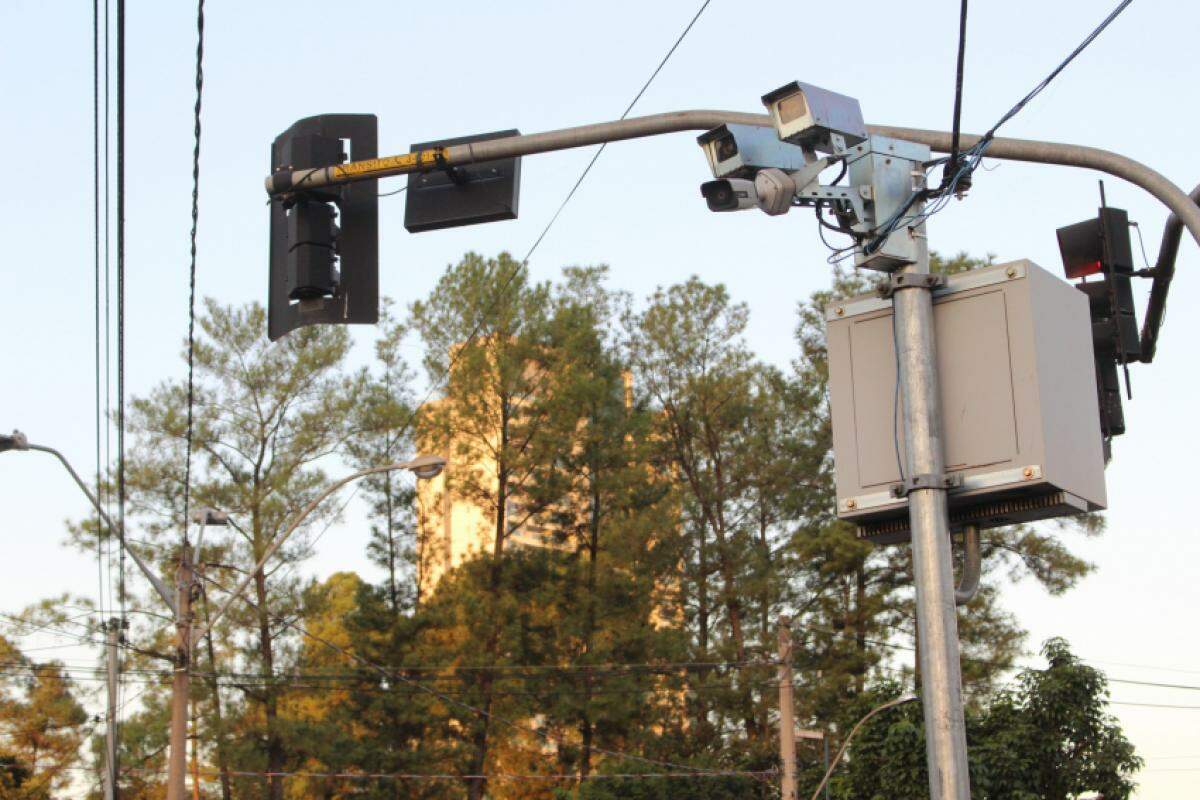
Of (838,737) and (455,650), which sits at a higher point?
(455,650)

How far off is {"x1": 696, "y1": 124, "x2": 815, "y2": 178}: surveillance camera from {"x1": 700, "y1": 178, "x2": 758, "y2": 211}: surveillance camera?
0.14 meters

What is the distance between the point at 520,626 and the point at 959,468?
→ 38666 millimetres

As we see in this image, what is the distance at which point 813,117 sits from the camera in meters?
6.44

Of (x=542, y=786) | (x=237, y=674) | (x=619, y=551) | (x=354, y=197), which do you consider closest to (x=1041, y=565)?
(x=619, y=551)

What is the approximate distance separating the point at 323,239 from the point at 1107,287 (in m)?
3.97

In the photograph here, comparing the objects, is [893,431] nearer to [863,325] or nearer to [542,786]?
[863,325]

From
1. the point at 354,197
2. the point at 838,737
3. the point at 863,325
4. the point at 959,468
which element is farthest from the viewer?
the point at 838,737

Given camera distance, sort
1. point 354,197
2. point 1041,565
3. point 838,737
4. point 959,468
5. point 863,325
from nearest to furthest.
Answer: point 959,468 < point 863,325 < point 354,197 < point 838,737 < point 1041,565

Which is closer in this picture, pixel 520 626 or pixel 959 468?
pixel 959 468

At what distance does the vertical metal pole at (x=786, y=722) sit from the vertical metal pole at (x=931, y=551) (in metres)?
21.5

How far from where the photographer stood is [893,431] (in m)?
6.27

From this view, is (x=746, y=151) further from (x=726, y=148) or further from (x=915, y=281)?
(x=915, y=281)

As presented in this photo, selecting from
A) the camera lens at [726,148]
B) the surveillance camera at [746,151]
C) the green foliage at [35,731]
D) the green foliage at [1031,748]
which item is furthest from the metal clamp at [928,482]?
the green foliage at [35,731]

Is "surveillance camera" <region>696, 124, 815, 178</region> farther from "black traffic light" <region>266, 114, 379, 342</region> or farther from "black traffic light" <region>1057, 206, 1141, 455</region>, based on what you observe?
"black traffic light" <region>266, 114, 379, 342</region>
